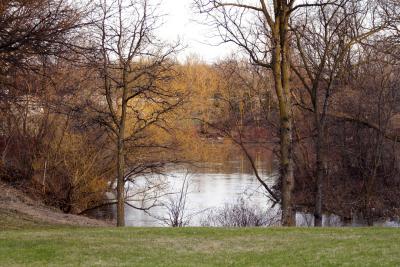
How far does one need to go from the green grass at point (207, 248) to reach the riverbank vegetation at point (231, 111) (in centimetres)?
466

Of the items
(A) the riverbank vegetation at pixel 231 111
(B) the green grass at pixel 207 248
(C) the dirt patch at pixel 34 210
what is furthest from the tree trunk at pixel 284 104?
(C) the dirt patch at pixel 34 210

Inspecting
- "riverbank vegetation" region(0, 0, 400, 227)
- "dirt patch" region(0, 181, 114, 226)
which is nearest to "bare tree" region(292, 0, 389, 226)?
"riverbank vegetation" region(0, 0, 400, 227)

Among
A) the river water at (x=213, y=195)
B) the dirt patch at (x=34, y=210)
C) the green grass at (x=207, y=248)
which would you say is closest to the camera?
the green grass at (x=207, y=248)

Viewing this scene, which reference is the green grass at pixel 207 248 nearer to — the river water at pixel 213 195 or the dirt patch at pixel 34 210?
the dirt patch at pixel 34 210

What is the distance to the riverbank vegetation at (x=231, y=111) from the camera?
18.5 meters

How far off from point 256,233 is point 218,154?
31200mm

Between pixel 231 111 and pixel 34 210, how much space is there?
39.2 feet

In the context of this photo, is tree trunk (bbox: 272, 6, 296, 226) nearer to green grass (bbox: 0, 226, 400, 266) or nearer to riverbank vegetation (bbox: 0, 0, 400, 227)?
riverbank vegetation (bbox: 0, 0, 400, 227)

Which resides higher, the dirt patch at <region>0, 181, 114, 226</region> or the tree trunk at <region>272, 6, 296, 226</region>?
the tree trunk at <region>272, 6, 296, 226</region>

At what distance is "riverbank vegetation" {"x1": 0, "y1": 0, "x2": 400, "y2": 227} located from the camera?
18500 mm

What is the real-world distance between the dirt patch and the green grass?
235 inches

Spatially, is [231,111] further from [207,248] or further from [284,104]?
[207,248]

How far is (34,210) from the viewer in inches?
782

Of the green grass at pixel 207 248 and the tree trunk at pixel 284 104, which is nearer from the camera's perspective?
the green grass at pixel 207 248
